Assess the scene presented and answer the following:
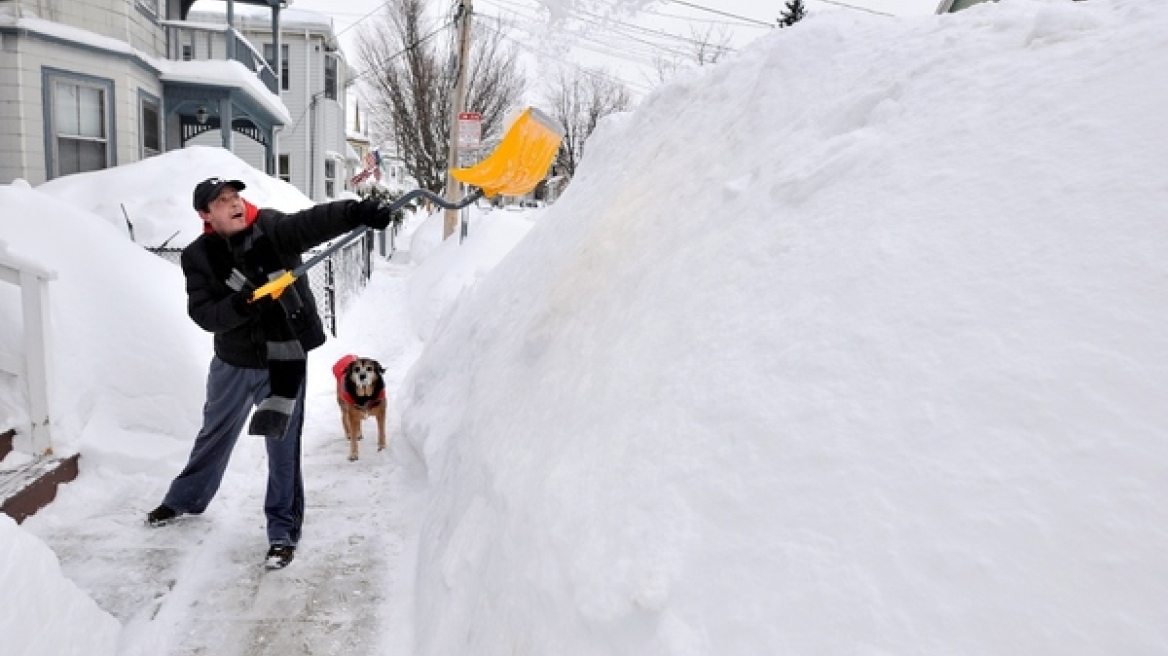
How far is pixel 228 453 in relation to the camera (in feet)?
12.1

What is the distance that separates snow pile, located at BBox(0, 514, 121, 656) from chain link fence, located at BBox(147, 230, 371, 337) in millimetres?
4828

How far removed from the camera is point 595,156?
18.3 feet

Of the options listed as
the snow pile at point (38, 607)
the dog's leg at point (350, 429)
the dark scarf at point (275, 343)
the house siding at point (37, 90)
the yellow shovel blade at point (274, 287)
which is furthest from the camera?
the house siding at point (37, 90)

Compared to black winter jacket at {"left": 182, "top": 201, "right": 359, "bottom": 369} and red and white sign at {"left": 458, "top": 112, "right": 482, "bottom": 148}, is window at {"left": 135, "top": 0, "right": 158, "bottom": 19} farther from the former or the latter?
black winter jacket at {"left": 182, "top": 201, "right": 359, "bottom": 369}

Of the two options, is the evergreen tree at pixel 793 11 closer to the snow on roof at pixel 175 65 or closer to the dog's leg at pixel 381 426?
the snow on roof at pixel 175 65

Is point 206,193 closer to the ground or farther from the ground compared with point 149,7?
closer to the ground

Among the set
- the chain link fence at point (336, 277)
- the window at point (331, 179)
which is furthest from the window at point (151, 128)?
the window at point (331, 179)

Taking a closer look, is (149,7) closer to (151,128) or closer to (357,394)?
(151,128)

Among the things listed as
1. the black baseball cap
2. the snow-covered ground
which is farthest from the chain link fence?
the snow-covered ground

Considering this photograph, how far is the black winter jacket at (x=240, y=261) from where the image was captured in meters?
3.26

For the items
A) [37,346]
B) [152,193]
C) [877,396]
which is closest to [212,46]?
[152,193]

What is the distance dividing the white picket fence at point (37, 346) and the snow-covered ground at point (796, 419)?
0.48ft

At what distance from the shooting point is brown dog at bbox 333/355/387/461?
480cm

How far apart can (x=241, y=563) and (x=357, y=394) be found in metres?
1.63
